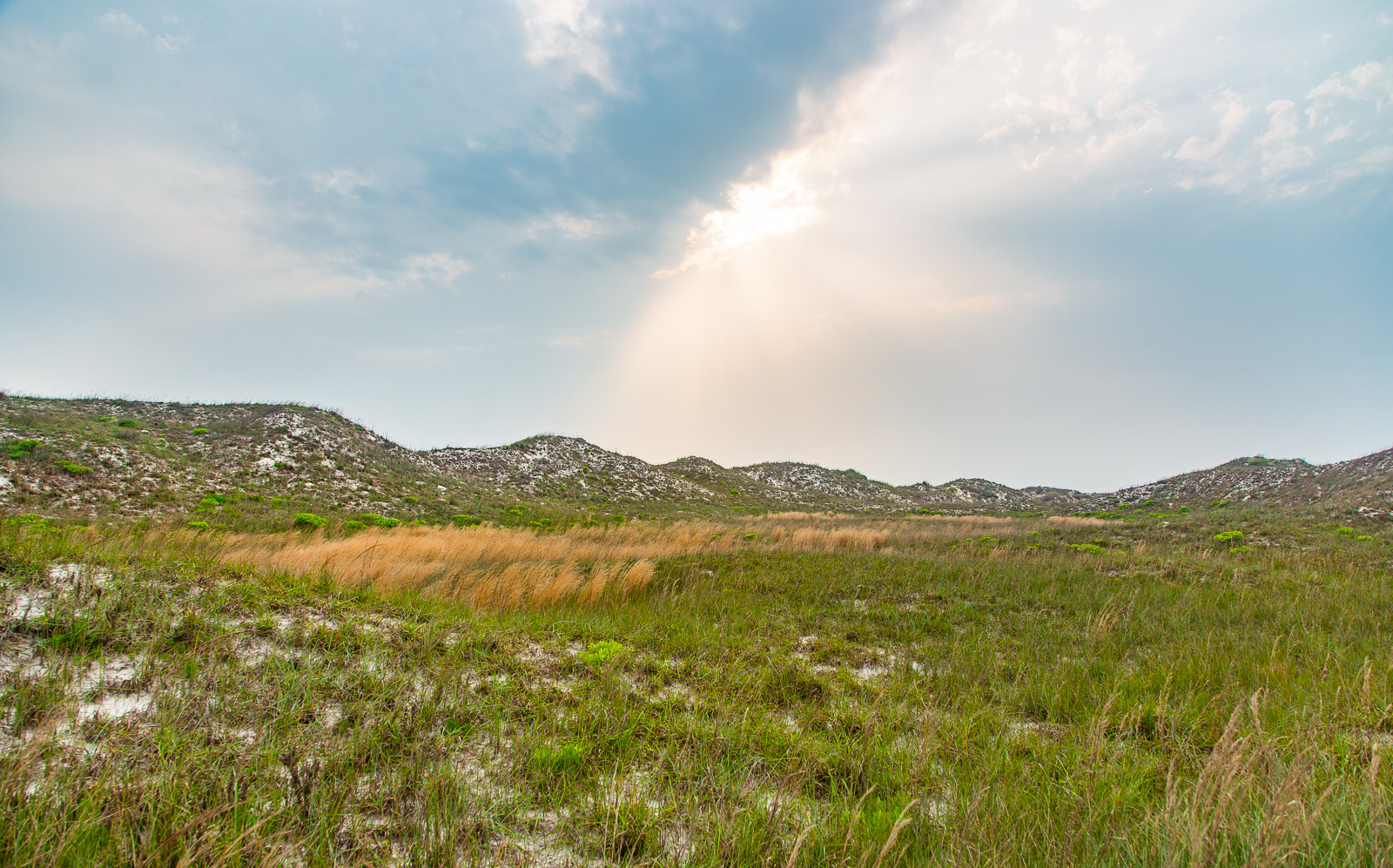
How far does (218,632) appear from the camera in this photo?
13.8 feet

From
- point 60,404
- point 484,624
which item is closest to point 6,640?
point 484,624

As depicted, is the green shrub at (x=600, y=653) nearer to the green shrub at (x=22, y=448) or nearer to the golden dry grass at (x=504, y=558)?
the golden dry grass at (x=504, y=558)

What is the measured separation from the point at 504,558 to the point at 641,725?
8.44m

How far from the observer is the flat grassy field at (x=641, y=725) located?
2309 millimetres

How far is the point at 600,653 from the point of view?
4887mm

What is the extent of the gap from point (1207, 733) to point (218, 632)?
26.0ft

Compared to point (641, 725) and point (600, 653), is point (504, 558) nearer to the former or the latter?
point (600, 653)

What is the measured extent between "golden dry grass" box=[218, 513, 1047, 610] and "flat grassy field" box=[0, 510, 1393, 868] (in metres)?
0.18

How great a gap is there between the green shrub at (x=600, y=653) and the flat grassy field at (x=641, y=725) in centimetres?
3

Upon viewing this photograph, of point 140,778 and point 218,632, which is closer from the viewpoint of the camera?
point 140,778

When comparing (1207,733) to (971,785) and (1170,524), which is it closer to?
(971,785)

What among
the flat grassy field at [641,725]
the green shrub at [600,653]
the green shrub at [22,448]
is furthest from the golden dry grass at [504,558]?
the green shrub at [22,448]

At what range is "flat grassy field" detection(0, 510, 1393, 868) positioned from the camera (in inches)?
90.9

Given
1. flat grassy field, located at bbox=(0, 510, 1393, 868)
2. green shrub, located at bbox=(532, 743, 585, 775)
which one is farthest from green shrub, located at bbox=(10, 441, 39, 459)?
green shrub, located at bbox=(532, 743, 585, 775)
